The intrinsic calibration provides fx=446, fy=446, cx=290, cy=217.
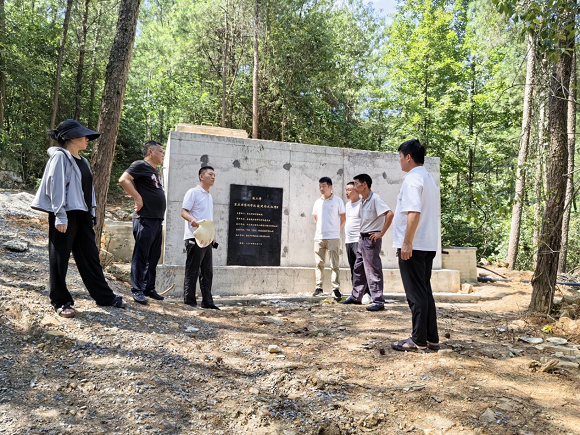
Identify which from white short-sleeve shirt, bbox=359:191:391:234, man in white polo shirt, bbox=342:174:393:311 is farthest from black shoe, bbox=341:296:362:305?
white short-sleeve shirt, bbox=359:191:391:234

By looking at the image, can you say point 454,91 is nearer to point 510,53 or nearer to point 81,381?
point 510,53

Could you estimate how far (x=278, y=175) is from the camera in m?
8.17

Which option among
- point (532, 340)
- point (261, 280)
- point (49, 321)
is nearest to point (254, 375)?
point (49, 321)

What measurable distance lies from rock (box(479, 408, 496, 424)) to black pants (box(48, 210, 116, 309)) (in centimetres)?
327

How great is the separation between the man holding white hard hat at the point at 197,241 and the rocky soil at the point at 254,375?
0.53 m

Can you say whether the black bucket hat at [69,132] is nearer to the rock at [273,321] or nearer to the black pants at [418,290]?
the rock at [273,321]

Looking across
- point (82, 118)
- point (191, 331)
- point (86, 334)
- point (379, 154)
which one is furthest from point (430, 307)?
point (82, 118)

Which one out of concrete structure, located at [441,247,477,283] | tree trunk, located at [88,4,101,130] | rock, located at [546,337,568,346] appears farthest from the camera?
tree trunk, located at [88,4,101,130]

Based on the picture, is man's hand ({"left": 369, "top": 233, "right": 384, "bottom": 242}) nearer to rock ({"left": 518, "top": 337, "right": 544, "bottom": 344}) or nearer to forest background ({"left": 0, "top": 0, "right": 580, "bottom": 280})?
rock ({"left": 518, "top": 337, "right": 544, "bottom": 344})

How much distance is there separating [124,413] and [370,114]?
2115cm

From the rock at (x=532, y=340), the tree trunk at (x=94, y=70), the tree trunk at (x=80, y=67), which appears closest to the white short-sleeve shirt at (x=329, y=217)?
the rock at (x=532, y=340)

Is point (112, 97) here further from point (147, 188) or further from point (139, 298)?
point (139, 298)

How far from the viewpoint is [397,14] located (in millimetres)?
21594

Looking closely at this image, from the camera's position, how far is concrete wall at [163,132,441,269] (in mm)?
7527
